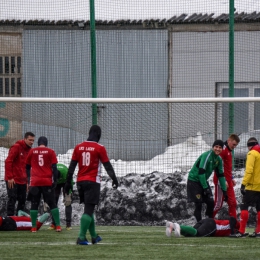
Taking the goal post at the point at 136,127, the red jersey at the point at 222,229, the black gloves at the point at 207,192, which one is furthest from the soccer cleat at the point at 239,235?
the goal post at the point at 136,127

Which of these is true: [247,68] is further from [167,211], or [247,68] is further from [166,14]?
[167,211]

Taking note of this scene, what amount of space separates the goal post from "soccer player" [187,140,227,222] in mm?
2351

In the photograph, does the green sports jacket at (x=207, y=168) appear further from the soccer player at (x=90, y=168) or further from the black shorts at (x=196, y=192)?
the soccer player at (x=90, y=168)

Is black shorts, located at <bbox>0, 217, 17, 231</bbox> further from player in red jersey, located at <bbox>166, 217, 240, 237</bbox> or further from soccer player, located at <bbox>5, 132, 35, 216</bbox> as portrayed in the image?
player in red jersey, located at <bbox>166, 217, 240, 237</bbox>

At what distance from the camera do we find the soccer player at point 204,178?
1442 centimetres

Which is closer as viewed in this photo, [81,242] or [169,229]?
[81,242]

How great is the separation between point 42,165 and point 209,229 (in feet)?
10.1

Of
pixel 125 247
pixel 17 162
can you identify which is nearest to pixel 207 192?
pixel 125 247

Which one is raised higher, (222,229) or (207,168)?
(207,168)

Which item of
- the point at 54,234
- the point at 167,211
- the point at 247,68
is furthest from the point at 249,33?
the point at 54,234

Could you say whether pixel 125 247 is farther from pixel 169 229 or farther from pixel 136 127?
pixel 136 127

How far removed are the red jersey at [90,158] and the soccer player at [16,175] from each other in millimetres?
3881

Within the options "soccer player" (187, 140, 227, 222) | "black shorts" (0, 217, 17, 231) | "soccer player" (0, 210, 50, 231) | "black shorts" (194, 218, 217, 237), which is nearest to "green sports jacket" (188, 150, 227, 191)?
"soccer player" (187, 140, 227, 222)

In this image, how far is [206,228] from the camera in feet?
44.3
